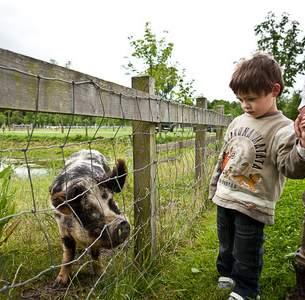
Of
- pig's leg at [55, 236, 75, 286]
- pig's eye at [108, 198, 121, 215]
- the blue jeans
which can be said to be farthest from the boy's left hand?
pig's leg at [55, 236, 75, 286]

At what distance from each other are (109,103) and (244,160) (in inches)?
37.9

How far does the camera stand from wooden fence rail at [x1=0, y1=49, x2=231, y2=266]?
55.3 inches

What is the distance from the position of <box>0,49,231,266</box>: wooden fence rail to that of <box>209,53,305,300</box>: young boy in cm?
58

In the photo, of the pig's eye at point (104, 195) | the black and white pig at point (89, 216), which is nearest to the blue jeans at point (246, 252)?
the black and white pig at point (89, 216)

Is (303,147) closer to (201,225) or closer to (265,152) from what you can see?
(265,152)

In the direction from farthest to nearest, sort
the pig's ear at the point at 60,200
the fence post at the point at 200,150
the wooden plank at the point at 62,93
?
the fence post at the point at 200,150, the pig's ear at the point at 60,200, the wooden plank at the point at 62,93

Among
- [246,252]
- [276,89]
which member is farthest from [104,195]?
[276,89]

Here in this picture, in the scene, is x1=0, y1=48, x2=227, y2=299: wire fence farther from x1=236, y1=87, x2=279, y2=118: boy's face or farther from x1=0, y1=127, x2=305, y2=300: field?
x1=236, y1=87, x2=279, y2=118: boy's face

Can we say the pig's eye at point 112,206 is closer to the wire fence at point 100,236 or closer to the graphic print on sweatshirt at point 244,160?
the wire fence at point 100,236

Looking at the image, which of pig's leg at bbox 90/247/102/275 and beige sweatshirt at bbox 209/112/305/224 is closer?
beige sweatshirt at bbox 209/112/305/224

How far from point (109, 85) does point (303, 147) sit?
1.07 metres

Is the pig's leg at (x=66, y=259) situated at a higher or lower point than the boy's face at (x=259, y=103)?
lower

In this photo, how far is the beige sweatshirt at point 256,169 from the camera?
8.27 ft

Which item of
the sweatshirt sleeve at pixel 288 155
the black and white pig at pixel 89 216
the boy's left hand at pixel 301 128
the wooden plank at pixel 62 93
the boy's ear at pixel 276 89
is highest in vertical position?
the boy's ear at pixel 276 89
